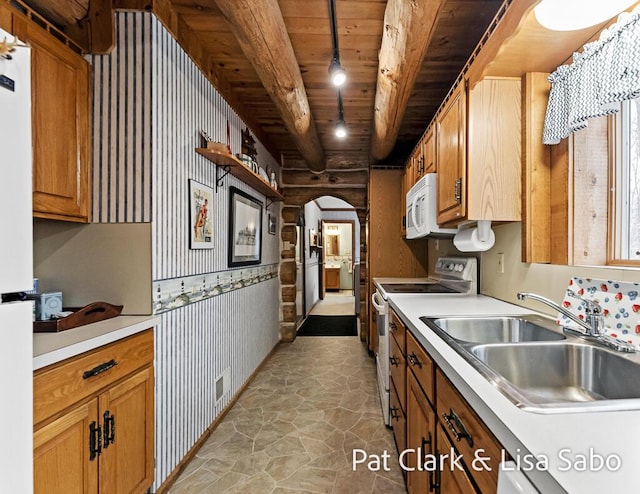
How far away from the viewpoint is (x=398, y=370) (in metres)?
1.90

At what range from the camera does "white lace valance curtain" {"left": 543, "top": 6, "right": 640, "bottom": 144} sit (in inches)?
38.8

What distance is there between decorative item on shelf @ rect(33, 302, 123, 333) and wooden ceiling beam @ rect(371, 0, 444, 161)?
75.5 inches

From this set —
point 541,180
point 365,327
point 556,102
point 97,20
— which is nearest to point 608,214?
point 541,180

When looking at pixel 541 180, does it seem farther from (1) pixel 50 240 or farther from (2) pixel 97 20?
(1) pixel 50 240

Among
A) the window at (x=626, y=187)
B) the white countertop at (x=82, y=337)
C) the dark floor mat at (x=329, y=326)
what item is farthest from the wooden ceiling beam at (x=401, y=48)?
the dark floor mat at (x=329, y=326)

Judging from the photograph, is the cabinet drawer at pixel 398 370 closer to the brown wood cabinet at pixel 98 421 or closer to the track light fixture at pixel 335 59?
the brown wood cabinet at pixel 98 421

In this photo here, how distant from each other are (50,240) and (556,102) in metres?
2.50

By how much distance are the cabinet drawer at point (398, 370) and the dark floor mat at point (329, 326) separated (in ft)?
9.36

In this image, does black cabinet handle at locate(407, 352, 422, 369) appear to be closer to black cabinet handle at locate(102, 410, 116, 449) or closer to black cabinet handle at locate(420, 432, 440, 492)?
black cabinet handle at locate(420, 432, 440, 492)

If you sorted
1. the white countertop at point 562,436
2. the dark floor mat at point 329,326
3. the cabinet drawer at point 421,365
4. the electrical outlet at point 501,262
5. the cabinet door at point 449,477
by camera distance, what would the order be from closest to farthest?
the white countertop at point 562,436
the cabinet door at point 449,477
the cabinet drawer at point 421,365
the electrical outlet at point 501,262
the dark floor mat at point 329,326

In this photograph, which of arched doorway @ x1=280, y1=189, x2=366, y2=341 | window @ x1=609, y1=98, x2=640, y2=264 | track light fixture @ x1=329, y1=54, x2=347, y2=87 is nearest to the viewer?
window @ x1=609, y1=98, x2=640, y2=264

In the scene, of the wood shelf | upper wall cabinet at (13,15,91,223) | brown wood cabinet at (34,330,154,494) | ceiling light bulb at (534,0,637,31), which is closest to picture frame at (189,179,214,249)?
the wood shelf

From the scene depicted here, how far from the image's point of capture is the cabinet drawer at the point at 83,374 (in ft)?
3.42

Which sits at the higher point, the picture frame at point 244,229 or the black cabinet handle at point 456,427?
the picture frame at point 244,229
